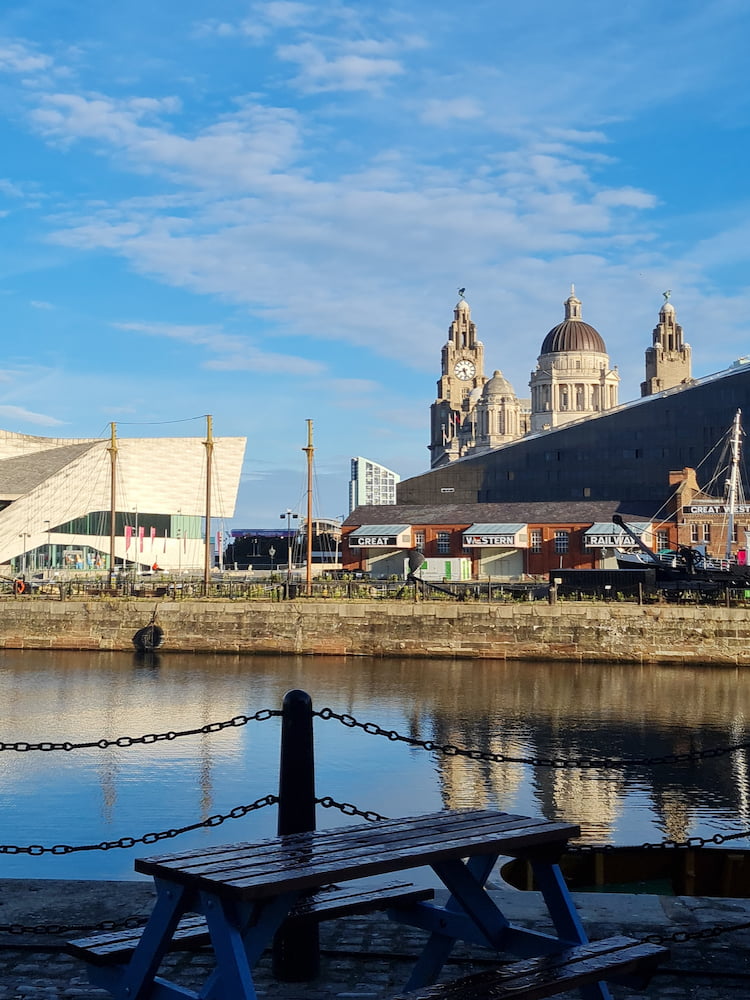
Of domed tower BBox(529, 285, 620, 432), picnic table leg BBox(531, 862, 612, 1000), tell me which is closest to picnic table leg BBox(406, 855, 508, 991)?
picnic table leg BBox(531, 862, 612, 1000)

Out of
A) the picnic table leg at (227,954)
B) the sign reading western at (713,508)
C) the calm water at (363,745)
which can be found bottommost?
the calm water at (363,745)

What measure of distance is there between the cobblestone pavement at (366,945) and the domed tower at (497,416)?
470 feet

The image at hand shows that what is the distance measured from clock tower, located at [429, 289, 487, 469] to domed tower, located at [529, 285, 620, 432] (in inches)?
1149

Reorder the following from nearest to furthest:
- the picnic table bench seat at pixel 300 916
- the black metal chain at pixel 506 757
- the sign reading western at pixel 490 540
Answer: the picnic table bench seat at pixel 300 916, the black metal chain at pixel 506 757, the sign reading western at pixel 490 540

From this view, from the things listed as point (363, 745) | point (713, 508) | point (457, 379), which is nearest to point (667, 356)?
point (457, 379)

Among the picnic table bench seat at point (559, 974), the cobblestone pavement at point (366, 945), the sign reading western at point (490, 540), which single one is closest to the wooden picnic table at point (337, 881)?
the picnic table bench seat at point (559, 974)

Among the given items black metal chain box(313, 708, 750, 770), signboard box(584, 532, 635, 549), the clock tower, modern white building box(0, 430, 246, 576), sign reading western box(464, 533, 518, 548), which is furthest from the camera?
the clock tower

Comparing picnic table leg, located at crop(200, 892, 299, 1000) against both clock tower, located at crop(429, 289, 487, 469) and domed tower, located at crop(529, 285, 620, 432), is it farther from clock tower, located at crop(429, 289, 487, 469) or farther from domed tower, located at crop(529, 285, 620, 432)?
clock tower, located at crop(429, 289, 487, 469)

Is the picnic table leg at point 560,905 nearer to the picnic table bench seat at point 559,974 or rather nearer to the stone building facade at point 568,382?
the picnic table bench seat at point 559,974

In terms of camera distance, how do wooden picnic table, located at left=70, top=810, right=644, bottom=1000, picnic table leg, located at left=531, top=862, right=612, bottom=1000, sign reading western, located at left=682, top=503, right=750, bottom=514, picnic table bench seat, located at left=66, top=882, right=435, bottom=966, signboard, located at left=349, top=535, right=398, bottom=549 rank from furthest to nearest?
signboard, located at left=349, top=535, right=398, bottom=549 → sign reading western, located at left=682, top=503, right=750, bottom=514 → picnic table leg, located at left=531, top=862, right=612, bottom=1000 → picnic table bench seat, located at left=66, top=882, right=435, bottom=966 → wooden picnic table, located at left=70, top=810, right=644, bottom=1000

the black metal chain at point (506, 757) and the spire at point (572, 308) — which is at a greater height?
the spire at point (572, 308)

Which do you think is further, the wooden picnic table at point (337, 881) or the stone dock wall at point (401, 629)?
the stone dock wall at point (401, 629)

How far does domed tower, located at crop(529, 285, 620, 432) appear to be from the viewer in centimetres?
15025

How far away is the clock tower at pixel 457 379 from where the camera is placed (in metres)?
183
